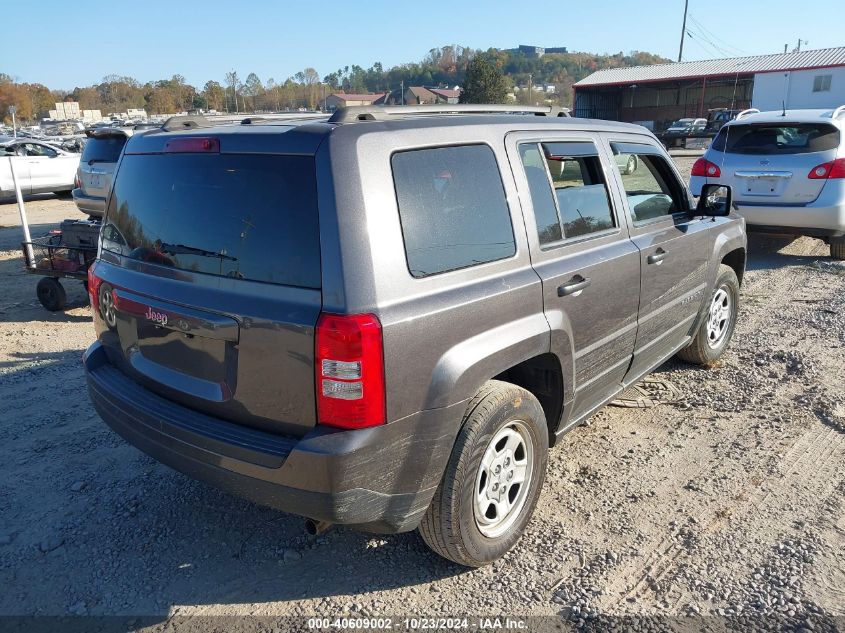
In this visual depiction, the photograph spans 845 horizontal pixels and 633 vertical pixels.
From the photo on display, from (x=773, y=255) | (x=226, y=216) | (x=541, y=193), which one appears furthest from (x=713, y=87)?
(x=226, y=216)

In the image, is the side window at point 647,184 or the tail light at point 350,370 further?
the side window at point 647,184

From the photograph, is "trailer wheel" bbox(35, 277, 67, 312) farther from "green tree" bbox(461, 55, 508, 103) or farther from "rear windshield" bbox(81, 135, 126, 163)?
"green tree" bbox(461, 55, 508, 103)

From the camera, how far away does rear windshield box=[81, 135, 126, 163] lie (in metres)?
9.70

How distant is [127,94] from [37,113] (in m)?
13.8

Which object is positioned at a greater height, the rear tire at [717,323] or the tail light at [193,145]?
the tail light at [193,145]

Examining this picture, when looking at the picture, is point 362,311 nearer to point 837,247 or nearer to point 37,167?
point 837,247

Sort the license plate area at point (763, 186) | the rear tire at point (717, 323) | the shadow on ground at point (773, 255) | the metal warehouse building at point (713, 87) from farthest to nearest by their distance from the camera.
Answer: the metal warehouse building at point (713, 87) < the shadow on ground at point (773, 255) < the license plate area at point (763, 186) < the rear tire at point (717, 323)

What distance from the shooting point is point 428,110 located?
3.30 meters

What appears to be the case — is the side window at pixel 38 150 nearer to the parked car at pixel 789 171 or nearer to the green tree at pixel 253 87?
the parked car at pixel 789 171

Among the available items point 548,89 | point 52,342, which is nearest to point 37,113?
point 548,89

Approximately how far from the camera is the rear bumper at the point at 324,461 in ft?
7.80

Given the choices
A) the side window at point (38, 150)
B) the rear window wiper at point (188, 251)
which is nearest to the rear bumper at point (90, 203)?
the side window at point (38, 150)

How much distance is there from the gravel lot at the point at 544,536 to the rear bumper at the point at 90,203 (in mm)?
5603

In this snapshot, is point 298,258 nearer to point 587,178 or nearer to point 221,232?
point 221,232
